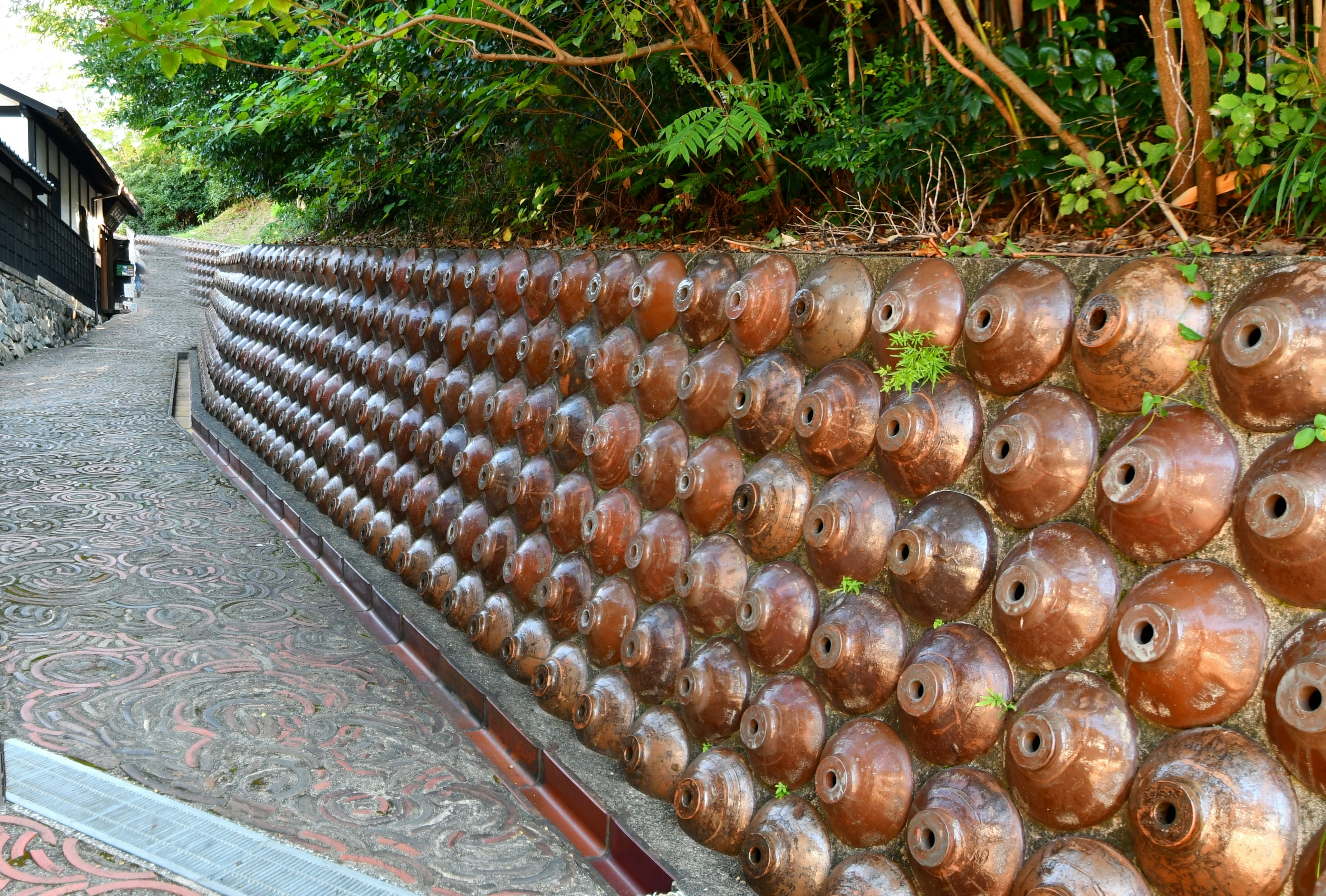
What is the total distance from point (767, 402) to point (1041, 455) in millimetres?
957

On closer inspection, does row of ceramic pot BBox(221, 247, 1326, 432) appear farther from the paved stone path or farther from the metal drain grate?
the metal drain grate

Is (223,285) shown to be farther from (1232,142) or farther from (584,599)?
(1232,142)

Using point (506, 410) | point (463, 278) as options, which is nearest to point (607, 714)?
point (506, 410)

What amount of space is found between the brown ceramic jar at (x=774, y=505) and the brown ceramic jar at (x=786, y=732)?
39 cm

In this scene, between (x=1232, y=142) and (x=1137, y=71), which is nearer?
(x=1232, y=142)

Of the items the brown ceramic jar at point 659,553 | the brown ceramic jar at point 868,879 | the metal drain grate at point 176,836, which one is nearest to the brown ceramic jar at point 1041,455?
the brown ceramic jar at point 868,879

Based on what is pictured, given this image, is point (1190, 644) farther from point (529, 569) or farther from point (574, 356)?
point (529, 569)

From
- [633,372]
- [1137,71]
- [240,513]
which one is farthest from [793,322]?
[240,513]

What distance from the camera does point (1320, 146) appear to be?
2156 mm

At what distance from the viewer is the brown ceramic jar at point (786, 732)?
8.63 feet

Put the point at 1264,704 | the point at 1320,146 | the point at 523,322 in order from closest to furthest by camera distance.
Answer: the point at 1264,704
the point at 1320,146
the point at 523,322

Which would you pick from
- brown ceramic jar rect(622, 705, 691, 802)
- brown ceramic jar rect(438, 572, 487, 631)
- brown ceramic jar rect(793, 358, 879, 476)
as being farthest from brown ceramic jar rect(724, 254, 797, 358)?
brown ceramic jar rect(438, 572, 487, 631)

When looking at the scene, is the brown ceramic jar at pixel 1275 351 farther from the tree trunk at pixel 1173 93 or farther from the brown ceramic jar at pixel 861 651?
the brown ceramic jar at pixel 861 651

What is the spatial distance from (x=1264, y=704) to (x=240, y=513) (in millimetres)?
6411
